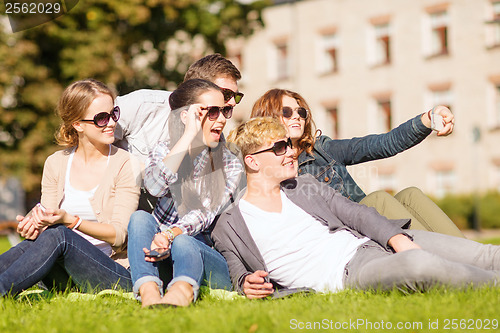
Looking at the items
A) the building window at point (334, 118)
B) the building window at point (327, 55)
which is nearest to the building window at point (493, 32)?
the building window at point (327, 55)

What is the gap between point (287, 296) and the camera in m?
4.16

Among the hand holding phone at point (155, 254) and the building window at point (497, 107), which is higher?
the building window at point (497, 107)

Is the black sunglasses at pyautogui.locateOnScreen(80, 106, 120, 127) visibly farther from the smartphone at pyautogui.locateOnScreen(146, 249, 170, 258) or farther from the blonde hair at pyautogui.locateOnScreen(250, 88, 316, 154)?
the smartphone at pyautogui.locateOnScreen(146, 249, 170, 258)

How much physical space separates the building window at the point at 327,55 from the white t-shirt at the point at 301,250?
24247 millimetres

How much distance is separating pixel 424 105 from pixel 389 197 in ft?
71.9

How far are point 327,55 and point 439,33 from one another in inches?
197

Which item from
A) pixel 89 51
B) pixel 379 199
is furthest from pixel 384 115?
pixel 379 199

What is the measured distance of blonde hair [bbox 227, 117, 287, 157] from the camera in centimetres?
461

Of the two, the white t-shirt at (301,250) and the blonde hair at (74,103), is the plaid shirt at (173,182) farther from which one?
the blonde hair at (74,103)

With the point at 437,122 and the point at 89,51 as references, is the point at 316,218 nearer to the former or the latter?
the point at 437,122

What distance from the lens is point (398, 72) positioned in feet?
85.9

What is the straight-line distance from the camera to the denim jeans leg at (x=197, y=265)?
4.00 m

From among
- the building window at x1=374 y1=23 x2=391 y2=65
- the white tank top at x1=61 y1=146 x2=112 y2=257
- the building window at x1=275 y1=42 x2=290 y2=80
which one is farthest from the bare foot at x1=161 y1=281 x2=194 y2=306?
the building window at x1=275 y1=42 x2=290 y2=80

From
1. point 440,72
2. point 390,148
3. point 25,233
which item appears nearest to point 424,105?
point 440,72
